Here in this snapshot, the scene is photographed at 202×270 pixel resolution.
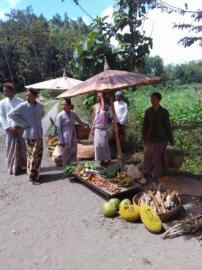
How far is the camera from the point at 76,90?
258 inches

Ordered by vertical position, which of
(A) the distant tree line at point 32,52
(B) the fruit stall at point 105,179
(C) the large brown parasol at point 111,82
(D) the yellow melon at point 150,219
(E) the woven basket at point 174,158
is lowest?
(D) the yellow melon at point 150,219

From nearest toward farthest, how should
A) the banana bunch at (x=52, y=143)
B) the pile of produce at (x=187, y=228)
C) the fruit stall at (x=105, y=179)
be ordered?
the pile of produce at (x=187, y=228) → the fruit stall at (x=105, y=179) → the banana bunch at (x=52, y=143)

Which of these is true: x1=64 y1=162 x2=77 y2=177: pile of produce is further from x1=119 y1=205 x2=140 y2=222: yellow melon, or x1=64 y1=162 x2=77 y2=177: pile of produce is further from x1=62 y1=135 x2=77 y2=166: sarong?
x1=119 y1=205 x2=140 y2=222: yellow melon

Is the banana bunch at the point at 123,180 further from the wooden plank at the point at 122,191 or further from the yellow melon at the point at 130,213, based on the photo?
the yellow melon at the point at 130,213

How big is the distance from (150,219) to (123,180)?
1479 mm

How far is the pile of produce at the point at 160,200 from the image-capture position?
19.3 ft

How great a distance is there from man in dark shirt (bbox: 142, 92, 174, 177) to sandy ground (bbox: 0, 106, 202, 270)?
1.34 meters

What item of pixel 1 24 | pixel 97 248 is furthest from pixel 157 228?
pixel 1 24

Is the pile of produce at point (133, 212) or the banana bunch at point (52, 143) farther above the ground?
the banana bunch at point (52, 143)

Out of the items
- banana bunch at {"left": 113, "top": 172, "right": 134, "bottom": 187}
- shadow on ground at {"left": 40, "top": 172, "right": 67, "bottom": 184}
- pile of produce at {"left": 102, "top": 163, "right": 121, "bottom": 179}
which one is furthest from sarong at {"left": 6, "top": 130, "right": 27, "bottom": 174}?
banana bunch at {"left": 113, "top": 172, "right": 134, "bottom": 187}

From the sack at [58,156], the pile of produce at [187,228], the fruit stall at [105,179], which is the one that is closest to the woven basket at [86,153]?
the sack at [58,156]

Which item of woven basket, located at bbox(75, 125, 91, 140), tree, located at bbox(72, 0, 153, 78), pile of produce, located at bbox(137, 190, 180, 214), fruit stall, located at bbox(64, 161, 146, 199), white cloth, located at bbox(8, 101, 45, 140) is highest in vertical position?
tree, located at bbox(72, 0, 153, 78)

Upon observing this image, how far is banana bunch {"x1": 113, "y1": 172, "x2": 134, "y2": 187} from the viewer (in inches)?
270

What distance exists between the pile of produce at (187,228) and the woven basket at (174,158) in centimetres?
283
